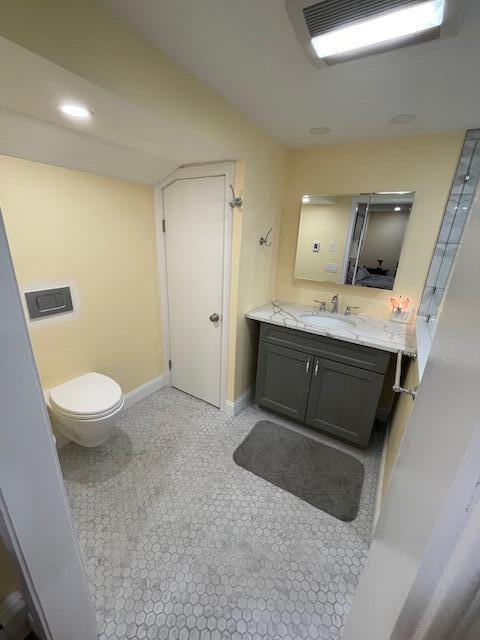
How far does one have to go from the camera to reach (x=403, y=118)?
1512 mm

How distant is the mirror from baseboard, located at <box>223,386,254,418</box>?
1.20m

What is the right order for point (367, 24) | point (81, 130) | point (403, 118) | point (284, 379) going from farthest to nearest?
point (284, 379) → point (403, 118) → point (81, 130) → point (367, 24)

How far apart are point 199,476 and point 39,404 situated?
4.42ft

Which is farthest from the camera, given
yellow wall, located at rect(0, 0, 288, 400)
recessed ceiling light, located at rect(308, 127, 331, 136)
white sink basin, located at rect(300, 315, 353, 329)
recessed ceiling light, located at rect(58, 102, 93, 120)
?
white sink basin, located at rect(300, 315, 353, 329)

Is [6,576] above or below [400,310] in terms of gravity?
below

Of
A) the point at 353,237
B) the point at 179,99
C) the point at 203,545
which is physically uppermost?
the point at 179,99

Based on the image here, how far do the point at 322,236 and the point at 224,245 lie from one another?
873 millimetres

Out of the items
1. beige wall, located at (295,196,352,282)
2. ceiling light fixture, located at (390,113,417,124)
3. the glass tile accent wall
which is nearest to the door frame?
beige wall, located at (295,196,352,282)

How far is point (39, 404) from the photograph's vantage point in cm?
66

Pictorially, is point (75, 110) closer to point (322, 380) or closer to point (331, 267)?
point (331, 267)

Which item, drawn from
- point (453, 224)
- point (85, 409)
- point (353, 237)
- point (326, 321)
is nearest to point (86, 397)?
point (85, 409)

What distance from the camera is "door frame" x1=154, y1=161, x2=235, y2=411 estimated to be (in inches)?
70.9

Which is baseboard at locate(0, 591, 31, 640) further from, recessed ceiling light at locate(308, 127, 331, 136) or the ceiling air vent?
recessed ceiling light at locate(308, 127, 331, 136)

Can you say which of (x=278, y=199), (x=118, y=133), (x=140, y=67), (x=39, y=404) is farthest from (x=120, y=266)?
(x=39, y=404)
